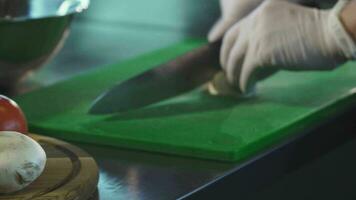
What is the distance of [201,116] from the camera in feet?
3.09

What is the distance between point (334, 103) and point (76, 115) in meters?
0.30

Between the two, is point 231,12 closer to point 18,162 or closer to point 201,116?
point 201,116

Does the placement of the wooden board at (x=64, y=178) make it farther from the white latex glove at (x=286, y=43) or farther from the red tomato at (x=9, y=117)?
the white latex glove at (x=286, y=43)

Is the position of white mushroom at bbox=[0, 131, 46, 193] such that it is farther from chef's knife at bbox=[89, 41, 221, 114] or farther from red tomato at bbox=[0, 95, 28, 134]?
chef's knife at bbox=[89, 41, 221, 114]

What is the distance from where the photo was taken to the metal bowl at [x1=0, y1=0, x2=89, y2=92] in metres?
0.99

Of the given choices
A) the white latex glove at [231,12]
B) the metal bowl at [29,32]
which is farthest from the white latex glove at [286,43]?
the metal bowl at [29,32]

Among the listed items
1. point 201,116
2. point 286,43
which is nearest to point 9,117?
point 201,116

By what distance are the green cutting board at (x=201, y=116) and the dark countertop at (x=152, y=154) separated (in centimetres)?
2

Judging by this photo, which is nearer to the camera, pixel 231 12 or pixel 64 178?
pixel 64 178

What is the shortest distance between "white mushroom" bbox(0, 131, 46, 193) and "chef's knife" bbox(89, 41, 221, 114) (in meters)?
0.28

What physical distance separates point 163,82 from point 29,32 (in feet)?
0.57

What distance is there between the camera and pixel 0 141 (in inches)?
26.2

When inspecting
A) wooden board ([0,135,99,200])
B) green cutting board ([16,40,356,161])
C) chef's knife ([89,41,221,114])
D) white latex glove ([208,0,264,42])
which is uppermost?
white latex glove ([208,0,264,42])

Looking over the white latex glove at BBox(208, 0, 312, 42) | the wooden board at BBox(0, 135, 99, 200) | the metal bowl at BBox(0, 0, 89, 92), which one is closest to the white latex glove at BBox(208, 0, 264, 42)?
the white latex glove at BBox(208, 0, 312, 42)
